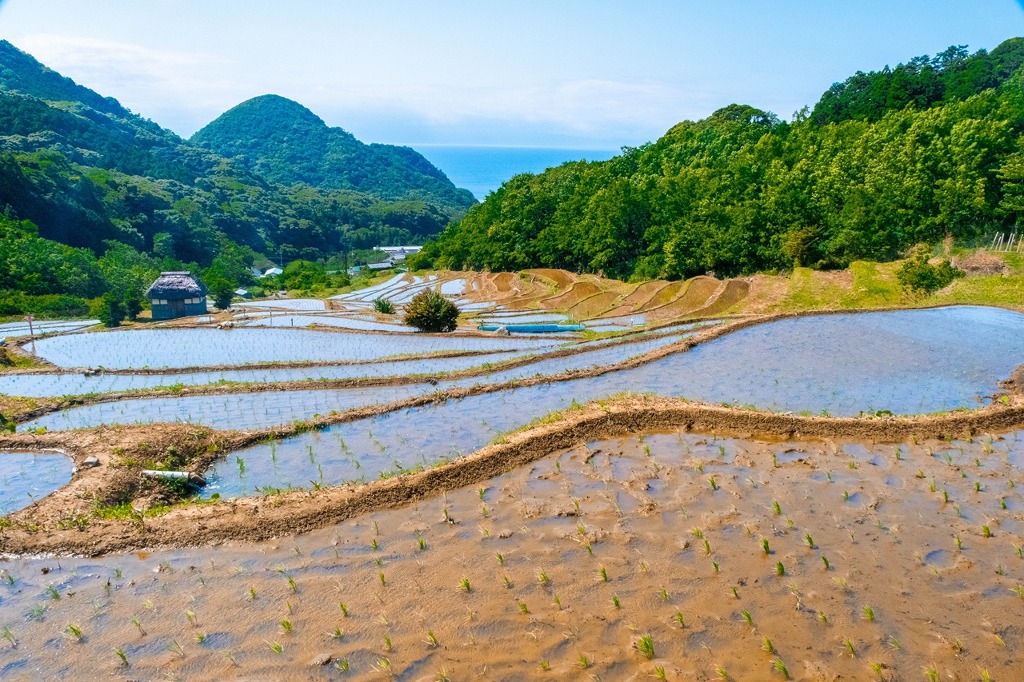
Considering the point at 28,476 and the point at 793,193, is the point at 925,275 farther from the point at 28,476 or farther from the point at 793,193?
the point at 28,476

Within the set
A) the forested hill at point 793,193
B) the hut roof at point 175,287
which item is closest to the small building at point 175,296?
the hut roof at point 175,287

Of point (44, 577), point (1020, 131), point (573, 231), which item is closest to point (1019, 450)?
point (44, 577)

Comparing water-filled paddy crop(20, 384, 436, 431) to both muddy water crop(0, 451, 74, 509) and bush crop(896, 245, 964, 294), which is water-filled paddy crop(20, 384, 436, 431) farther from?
bush crop(896, 245, 964, 294)

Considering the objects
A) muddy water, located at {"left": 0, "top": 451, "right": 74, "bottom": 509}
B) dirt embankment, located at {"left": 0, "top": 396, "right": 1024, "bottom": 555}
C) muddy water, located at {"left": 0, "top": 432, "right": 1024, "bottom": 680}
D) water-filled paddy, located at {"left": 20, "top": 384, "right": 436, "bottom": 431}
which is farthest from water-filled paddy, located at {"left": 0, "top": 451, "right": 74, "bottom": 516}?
muddy water, located at {"left": 0, "top": 432, "right": 1024, "bottom": 680}

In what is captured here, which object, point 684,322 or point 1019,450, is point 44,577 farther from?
point 684,322

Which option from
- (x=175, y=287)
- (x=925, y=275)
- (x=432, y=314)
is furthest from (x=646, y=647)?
(x=175, y=287)

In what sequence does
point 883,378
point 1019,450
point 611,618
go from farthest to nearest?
point 883,378, point 1019,450, point 611,618
